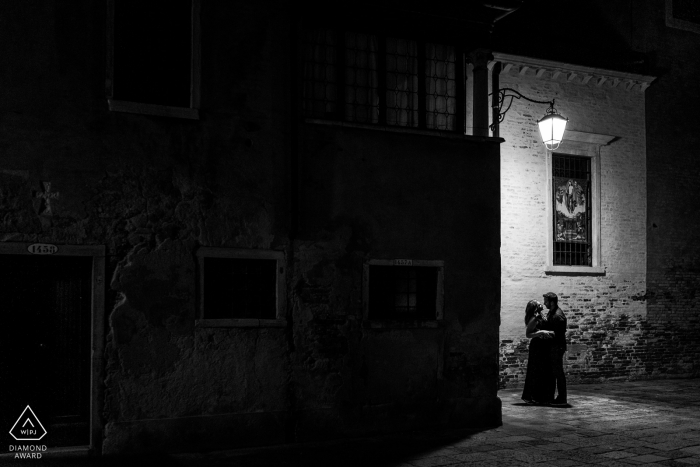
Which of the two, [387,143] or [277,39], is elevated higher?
[277,39]

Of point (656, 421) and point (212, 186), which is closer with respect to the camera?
point (212, 186)

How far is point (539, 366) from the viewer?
12.8m

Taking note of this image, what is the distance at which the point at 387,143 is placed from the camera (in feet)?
34.4

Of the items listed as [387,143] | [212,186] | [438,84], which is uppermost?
[438,84]

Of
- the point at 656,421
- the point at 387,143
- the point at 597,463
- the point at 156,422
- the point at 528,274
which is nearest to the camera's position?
the point at 597,463

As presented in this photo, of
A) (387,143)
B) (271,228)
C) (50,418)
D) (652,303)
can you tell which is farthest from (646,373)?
(50,418)

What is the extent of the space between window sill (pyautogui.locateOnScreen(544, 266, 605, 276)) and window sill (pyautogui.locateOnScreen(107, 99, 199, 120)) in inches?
357

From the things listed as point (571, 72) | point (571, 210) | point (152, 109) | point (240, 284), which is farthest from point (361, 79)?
point (571, 210)

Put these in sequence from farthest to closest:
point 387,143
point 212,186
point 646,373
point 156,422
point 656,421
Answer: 1. point 646,373
2. point 656,421
3. point 387,143
4. point 212,186
5. point 156,422

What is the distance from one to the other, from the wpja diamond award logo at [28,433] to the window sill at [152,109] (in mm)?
3879

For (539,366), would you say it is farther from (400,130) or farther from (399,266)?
(400,130)

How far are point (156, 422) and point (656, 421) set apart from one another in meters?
7.77

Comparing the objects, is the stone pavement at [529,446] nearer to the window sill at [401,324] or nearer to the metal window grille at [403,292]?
the window sill at [401,324]

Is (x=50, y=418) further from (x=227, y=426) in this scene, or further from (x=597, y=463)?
(x=597, y=463)
